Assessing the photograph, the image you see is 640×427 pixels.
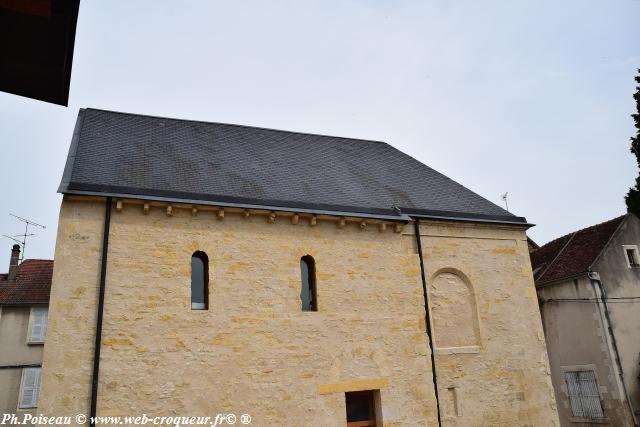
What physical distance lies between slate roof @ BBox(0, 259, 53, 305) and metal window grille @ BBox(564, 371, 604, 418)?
57.7ft

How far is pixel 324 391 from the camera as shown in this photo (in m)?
10.7

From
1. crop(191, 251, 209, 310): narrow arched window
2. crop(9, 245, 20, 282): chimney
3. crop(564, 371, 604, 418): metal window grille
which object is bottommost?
crop(564, 371, 604, 418): metal window grille

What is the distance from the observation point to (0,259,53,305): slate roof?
703 inches

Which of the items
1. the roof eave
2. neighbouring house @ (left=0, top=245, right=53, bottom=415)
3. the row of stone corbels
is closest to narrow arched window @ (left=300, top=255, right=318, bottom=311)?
the row of stone corbels

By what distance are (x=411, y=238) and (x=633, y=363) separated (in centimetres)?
856

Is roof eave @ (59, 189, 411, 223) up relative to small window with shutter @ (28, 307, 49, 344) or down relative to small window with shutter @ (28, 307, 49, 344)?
up

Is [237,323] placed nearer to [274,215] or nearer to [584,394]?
[274,215]

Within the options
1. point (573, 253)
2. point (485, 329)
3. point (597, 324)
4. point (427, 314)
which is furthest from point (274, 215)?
point (573, 253)

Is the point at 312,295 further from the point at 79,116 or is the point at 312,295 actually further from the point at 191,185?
the point at 79,116

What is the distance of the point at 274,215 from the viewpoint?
11.4 meters

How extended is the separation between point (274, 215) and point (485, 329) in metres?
5.84

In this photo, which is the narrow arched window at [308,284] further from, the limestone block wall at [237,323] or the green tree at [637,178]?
the green tree at [637,178]

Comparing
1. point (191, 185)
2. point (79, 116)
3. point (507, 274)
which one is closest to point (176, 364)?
point (191, 185)

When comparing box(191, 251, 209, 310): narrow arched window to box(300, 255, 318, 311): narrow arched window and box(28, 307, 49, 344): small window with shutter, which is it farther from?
box(28, 307, 49, 344): small window with shutter
